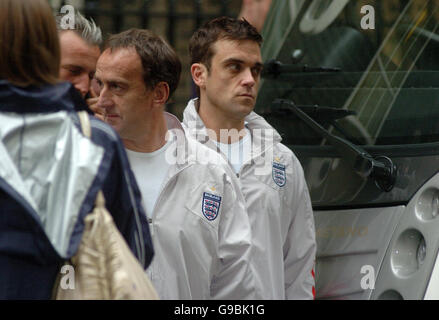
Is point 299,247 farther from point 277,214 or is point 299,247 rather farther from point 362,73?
point 362,73

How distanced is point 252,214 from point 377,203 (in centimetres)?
61

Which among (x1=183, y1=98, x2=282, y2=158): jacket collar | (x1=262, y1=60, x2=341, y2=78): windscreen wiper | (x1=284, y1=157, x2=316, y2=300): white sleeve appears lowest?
(x1=284, y1=157, x2=316, y2=300): white sleeve

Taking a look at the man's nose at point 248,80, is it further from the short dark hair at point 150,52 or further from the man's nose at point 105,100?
the man's nose at point 105,100

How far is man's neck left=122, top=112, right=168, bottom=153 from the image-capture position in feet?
10.1

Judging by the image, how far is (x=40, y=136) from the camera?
6.67 feet

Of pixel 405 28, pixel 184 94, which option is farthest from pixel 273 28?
pixel 184 94

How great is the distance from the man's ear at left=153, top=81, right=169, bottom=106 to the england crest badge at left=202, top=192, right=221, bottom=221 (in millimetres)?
438

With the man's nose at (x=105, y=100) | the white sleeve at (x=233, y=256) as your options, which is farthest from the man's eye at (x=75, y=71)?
the white sleeve at (x=233, y=256)

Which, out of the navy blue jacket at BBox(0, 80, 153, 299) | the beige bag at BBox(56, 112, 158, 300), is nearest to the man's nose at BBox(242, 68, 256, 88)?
the navy blue jacket at BBox(0, 80, 153, 299)

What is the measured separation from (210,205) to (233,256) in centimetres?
22

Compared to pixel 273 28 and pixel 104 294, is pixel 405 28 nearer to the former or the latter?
pixel 273 28

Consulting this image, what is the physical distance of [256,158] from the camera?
139 inches

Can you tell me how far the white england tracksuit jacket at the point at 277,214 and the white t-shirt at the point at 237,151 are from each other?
3cm

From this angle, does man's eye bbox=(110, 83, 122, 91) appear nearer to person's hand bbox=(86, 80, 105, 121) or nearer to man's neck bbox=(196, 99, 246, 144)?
person's hand bbox=(86, 80, 105, 121)
